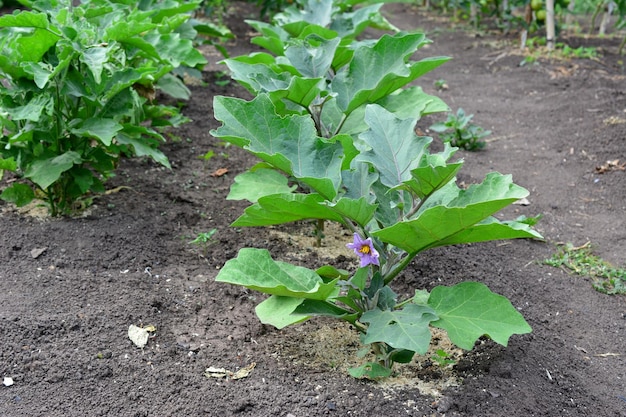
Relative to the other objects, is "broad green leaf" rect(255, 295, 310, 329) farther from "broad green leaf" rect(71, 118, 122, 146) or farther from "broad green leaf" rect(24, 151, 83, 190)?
"broad green leaf" rect(24, 151, 83, 190)

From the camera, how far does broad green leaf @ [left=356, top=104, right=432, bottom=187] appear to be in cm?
228

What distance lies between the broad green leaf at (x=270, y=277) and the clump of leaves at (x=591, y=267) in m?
1.72

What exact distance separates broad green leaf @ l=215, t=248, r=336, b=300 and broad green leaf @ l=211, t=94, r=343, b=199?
1.06ft

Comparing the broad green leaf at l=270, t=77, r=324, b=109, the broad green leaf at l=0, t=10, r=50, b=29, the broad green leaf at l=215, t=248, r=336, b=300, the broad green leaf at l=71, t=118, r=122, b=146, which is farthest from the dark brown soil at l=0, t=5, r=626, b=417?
the broad green leaf at l=0, t=10, r=50, b=29

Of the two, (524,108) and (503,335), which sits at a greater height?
(503,335)

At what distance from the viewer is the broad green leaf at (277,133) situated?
7.66ft

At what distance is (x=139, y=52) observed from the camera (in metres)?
3.51

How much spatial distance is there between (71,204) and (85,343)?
1171 millimetres

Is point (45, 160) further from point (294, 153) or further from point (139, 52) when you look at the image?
point (294, 153)

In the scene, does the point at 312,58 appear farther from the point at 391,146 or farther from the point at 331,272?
the point at 331,272

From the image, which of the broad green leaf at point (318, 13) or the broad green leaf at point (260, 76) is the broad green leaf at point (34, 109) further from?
the broad green leaf at point (318, 13)

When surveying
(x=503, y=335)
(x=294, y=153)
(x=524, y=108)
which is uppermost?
(x=294, y=153)

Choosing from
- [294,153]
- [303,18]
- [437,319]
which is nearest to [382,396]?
[437,319]

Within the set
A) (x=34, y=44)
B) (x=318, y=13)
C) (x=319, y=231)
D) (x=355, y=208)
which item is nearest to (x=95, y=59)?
(x=34, y=44)
